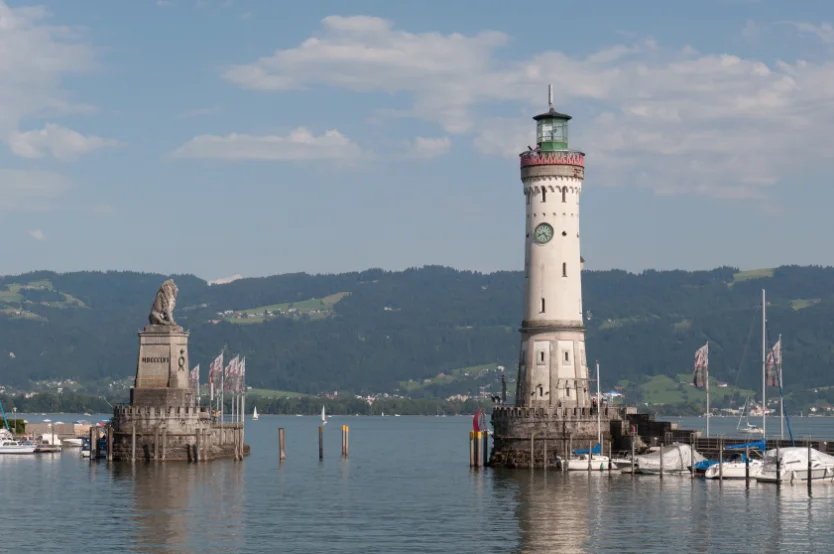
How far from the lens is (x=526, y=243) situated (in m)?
104

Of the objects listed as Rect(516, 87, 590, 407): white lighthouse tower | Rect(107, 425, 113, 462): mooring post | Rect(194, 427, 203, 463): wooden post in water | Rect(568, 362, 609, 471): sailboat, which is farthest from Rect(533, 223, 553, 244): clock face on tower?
Rect(107, 425, 113, 462): mooring post

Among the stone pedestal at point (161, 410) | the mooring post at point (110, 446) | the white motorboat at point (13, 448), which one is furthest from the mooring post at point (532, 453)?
the white motorboat at point (13, 448)

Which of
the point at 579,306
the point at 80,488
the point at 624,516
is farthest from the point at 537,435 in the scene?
the point at 80,488

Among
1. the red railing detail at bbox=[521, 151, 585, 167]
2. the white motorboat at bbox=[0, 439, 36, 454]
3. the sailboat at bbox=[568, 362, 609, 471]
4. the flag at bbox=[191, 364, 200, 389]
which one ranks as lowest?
the white motorboat at bbox=[0, 439, 36, 454]

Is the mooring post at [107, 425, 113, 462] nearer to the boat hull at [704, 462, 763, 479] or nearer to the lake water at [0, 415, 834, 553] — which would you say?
the lake water at [0, 415, 834, 553]

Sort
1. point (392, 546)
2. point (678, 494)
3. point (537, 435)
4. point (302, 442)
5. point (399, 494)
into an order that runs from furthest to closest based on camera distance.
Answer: point (302, 442), point (537, 435), point (399, 494), point (678, 494), point (392, 546)

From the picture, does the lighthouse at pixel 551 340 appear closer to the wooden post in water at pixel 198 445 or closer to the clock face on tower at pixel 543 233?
the clock face on tower at pixel 543 233

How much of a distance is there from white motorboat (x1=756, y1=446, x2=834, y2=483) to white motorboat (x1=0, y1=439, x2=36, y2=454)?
75.8 metres

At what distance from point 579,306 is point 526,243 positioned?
19.2ft

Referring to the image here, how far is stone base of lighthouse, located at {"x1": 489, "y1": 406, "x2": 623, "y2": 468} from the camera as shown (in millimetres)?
101562

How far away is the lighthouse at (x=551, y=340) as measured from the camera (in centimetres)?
10200

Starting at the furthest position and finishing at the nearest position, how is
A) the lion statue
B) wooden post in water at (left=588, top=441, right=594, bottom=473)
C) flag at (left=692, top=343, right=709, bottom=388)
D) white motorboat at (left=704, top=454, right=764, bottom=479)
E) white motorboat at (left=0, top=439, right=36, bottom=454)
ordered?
white motorboat at (left=0, top=439, right=36, bottom=454) < the lion statue < flag at (left=692, top=343, right=709, bottom=388) < wooden post in water at (left=588, top=441, right=594, bottom=473) < white motorboat at (left=704, top=454, right=764, bottom=479)

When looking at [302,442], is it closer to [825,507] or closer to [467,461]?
[467,461]

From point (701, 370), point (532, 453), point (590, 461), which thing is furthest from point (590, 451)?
point (701, 370)
